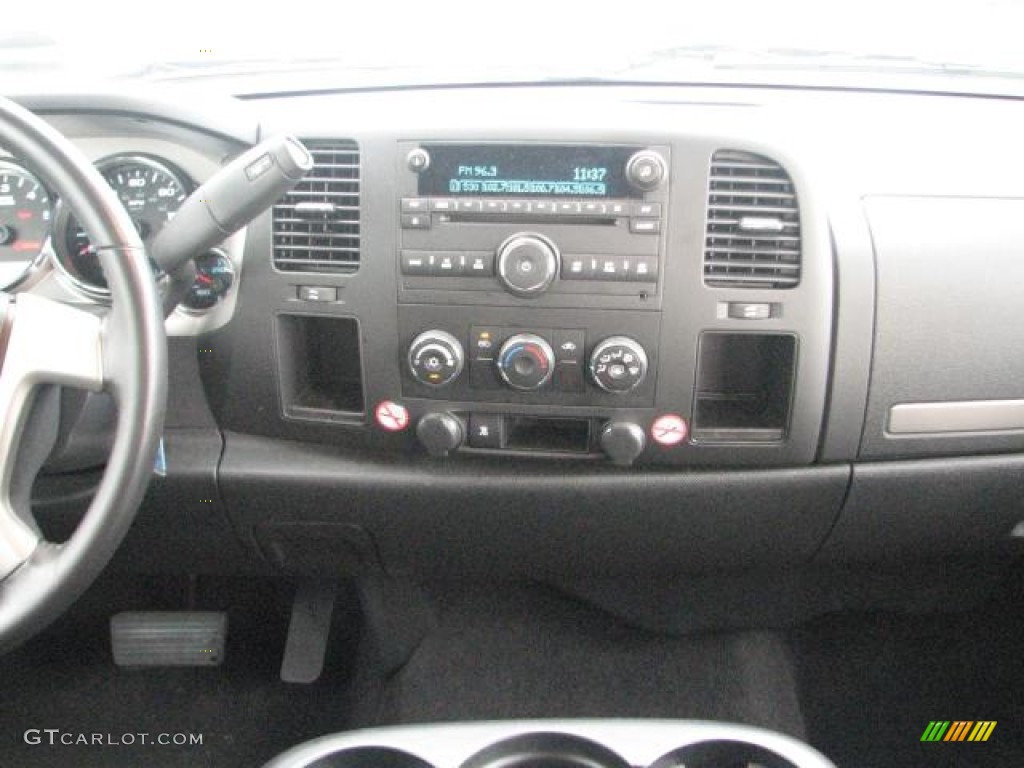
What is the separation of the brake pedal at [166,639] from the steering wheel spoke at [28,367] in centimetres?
97

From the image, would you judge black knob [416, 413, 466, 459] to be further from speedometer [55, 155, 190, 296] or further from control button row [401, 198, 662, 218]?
speedometer [55, 155, 190, 296]

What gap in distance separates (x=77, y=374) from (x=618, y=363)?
2.21 ft

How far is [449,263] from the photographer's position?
1.29 m

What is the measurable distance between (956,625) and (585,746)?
1082 millimetres

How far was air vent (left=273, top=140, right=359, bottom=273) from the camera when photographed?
1293 mm

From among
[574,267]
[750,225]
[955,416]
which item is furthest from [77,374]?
[955,416]

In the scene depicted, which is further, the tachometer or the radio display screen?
the tachometer

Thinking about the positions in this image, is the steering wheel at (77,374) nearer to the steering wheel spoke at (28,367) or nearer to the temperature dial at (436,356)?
the steering wheel spoke at (28,367)

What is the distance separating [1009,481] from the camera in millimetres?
1458

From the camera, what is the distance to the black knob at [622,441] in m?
1.31

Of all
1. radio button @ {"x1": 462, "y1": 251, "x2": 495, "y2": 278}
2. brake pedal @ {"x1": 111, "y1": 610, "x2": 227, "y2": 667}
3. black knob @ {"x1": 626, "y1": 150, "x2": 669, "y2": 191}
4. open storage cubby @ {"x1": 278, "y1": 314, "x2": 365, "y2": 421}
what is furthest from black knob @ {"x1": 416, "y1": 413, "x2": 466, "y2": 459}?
brake pedal @ {"x1": 111, "y1": 610, "x2": 227, "y2": 667}

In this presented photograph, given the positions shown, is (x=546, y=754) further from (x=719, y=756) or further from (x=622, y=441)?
(x=622, y=441)

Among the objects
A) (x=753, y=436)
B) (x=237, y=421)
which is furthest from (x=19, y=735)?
(x=753, y=436)

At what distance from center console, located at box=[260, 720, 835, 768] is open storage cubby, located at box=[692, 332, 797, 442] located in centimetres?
41
